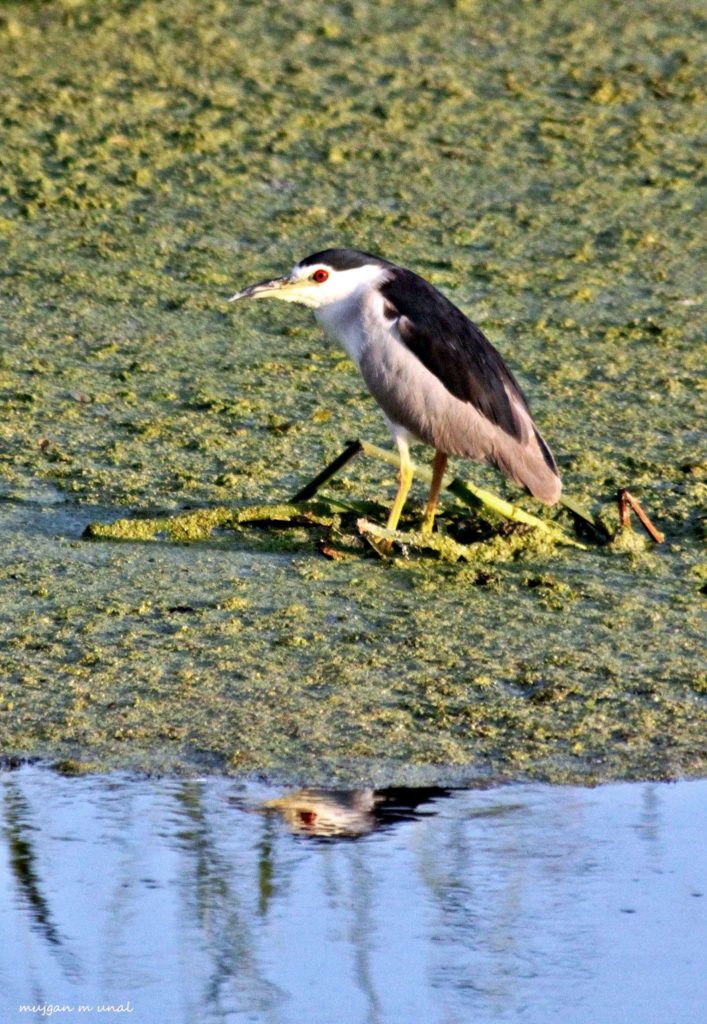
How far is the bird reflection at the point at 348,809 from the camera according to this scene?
3551 millimetres

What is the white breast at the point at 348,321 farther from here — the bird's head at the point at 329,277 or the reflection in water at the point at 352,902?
the reflection in water at the point at 352,902

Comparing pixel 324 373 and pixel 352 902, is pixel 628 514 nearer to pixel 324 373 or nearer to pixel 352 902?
pixel 324 373

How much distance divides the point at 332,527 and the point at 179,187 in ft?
9.31

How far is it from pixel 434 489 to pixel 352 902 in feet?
6.18

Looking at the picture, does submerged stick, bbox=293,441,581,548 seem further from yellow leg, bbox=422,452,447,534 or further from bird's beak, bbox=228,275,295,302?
bird's beak, bbox=228,275,295,302

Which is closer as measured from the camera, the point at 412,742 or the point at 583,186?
the point at 412,742

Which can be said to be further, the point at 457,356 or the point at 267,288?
the point at 267,288

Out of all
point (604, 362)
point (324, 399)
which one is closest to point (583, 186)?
point (604, 362)

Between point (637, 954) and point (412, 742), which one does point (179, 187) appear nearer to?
point (412, 742)

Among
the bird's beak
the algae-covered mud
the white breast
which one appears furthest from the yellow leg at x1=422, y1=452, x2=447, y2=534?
the bird's beak

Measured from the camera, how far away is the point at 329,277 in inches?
203

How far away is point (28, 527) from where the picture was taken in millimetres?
4965

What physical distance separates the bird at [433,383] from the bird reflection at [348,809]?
130cm

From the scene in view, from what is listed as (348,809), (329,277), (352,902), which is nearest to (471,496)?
(329,277)
